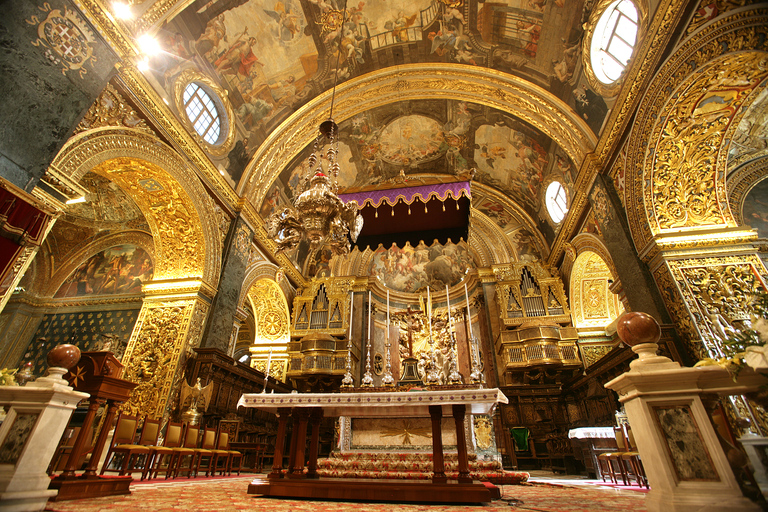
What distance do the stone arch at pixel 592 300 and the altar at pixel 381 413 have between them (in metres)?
8.62

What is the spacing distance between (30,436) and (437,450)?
3.50 m

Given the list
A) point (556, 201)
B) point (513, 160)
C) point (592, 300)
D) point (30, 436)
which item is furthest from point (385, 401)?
point (513, 160)

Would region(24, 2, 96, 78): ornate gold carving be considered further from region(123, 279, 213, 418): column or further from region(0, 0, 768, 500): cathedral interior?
region(123, 279, 213, 418): column

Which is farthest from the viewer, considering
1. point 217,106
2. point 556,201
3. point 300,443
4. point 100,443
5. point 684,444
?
point 556,201

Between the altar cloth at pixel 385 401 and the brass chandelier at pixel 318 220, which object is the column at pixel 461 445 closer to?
the altar cloth at pixel 385 401

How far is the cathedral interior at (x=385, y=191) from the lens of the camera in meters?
5.66

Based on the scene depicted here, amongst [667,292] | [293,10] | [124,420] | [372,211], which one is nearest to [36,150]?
[124,420]

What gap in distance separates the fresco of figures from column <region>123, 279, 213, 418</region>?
3577mm

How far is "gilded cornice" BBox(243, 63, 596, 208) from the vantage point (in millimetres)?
10164

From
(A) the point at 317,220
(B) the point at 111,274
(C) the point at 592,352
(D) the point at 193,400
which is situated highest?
(B) the point at 111,274

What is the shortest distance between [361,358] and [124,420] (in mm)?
8016

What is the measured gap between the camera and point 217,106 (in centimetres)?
953

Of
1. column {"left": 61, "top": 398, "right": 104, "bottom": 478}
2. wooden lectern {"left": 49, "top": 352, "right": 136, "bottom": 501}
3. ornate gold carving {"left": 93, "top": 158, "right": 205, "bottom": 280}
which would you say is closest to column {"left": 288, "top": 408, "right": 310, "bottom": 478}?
wooden lectern {"left": 49, "top": 352, "right": 136, "bottom": 501}

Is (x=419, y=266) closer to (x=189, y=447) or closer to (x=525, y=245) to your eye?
(x=525, y=245)
